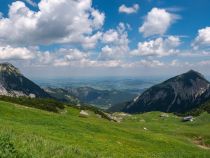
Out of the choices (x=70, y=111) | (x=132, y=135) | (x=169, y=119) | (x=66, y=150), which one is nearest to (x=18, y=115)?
(x=132, y=135)

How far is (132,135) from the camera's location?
65312 millimetres

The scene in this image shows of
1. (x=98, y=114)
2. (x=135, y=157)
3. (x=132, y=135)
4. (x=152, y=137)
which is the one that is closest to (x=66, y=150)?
(x=135, y=157)

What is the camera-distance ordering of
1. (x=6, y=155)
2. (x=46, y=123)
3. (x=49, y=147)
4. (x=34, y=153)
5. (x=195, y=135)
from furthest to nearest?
(x=195, y=135) → (x=46, y=123) → (x=49, y=147) → (x=34, y=153) → (x=6, y=155)

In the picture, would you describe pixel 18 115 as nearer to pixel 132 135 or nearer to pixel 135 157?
pixel 132 135

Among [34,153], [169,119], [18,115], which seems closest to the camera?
[34,153]

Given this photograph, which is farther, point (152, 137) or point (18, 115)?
point (152, 137)

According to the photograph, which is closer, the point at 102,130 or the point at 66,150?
the point at 66,150

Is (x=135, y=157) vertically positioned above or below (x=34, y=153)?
below

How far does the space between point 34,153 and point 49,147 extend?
1.78 m

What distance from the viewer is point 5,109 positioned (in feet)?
197

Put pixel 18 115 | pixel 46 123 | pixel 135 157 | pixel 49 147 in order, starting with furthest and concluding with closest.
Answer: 1. pixel 18 115
2. pixel 46 123
3. pixel 135 157
4. pixel 49 147

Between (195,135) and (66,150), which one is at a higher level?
(66,150)

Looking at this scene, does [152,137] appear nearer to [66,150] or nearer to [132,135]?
[132,135]

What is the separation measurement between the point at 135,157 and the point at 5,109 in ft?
109
